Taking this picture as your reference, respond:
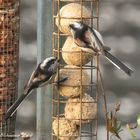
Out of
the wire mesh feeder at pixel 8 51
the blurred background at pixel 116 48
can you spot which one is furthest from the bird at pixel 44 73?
the blurred background at pixel 116 48

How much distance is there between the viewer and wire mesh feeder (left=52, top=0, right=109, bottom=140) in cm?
542

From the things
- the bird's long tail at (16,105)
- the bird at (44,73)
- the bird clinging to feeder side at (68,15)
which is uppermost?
the bird clinging to feeder side at (68,15)

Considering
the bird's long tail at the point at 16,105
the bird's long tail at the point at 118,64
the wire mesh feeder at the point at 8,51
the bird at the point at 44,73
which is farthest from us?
the wire mesh feeder at the point at 8,51

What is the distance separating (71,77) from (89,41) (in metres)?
0.29

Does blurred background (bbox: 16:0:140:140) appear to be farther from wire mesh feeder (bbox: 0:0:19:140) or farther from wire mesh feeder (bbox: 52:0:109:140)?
wire mesh feeder (bbox: 52:0:109:140)

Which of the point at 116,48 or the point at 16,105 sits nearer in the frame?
the point at 16,105

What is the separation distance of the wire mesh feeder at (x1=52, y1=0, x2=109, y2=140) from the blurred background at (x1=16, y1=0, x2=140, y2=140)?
2.27 metres

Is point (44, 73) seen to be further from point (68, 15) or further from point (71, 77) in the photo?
point (68, 15)

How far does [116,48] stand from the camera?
7.88 m

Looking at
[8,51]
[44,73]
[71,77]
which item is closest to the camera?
[44,73]

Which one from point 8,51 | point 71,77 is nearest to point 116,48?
point 8,51

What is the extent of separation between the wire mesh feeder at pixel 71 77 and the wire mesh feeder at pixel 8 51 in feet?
1.29

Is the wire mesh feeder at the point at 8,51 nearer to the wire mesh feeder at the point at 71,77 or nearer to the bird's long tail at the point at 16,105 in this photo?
the bird's long tail at the point at 16,105

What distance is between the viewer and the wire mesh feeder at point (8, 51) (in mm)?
5871
